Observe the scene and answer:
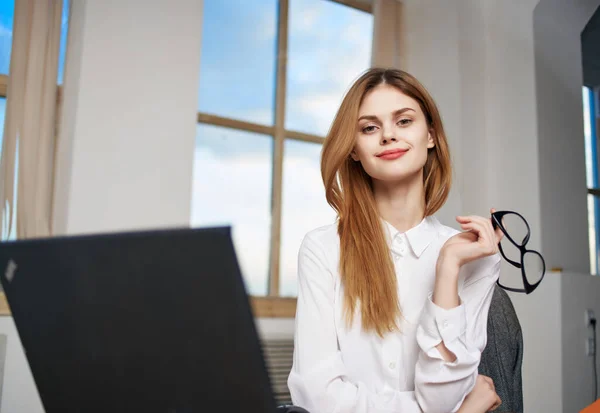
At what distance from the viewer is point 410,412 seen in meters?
1.08

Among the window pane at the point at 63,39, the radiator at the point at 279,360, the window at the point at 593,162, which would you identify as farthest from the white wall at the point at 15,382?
the window at the point at 593,162

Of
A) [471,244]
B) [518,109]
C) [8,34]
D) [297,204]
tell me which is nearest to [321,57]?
[297,204]

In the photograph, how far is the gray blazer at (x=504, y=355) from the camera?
144cm

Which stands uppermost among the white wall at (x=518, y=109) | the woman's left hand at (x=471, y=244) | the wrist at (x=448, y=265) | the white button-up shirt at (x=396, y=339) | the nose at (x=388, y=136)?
the white wall at (x=518, y=109)

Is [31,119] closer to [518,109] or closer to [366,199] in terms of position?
[366,199]

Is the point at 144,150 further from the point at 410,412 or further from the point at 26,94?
the point at 410,412

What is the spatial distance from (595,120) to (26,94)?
17.2 ft

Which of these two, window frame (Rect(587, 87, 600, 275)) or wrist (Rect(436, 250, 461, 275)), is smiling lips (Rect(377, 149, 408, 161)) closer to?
wrist (Rect(436, 250, 461, 275))

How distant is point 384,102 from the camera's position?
4.43 ft

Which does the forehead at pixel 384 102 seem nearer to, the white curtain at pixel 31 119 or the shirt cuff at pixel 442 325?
the shirt cuff at pixel 442 325

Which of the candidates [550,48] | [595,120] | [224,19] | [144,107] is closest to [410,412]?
[144,107]

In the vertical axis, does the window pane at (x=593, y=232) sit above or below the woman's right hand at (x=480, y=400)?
above

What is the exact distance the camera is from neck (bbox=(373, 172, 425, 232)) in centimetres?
139

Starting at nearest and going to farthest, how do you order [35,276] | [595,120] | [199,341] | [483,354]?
1. [199,341]
2. [35,276]
3. [483,354]
4. [595,120]
